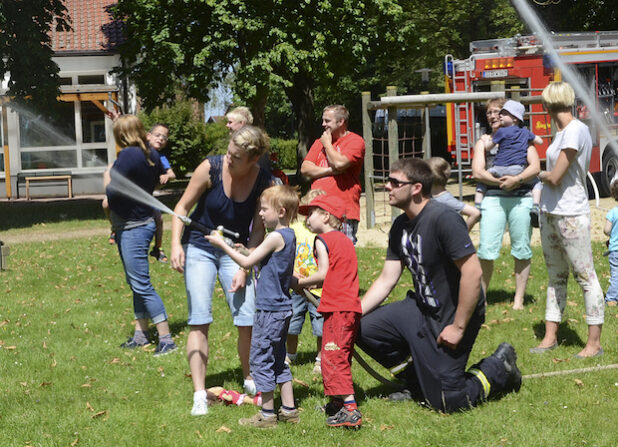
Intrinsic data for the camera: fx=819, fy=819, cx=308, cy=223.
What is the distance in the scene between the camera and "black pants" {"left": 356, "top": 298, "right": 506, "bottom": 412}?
5.48 meters

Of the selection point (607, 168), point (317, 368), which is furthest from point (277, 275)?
point (607, 168)

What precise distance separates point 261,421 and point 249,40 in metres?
20.0

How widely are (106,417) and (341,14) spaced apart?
20.5m

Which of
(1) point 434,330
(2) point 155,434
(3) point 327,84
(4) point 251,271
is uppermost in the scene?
(3) point 327,84

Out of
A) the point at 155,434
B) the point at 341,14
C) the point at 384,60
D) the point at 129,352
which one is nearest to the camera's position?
the point at 155,434

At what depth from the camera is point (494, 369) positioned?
5.74m

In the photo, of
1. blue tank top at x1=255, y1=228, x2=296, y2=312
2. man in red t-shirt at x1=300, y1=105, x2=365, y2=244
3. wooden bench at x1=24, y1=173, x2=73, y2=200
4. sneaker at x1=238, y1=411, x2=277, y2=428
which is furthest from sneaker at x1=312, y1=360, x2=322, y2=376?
wooden bench at x1=24, y1=173, x2=73, y2=200

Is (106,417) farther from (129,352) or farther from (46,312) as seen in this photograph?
(46,312)

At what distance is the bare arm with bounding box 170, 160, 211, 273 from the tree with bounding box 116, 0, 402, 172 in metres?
17.6

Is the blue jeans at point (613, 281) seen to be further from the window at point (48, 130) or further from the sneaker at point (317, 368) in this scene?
the window at point (48, 130)

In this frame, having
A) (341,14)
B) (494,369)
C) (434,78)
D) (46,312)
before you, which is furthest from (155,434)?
(434,78)

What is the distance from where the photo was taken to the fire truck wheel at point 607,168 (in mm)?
19641

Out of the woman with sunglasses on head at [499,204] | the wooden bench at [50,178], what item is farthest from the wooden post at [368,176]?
the wooden bench at [50,178]

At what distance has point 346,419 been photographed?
527cm
